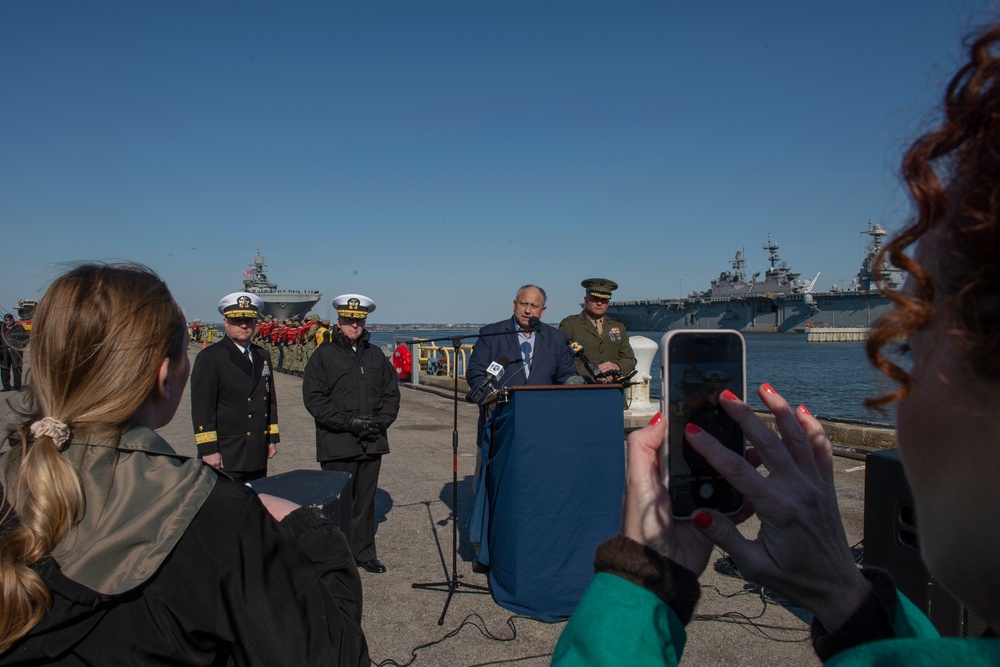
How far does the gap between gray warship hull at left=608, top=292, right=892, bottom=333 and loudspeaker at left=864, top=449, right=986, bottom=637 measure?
71.9 meters

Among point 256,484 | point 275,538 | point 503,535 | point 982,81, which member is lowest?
point 503,535

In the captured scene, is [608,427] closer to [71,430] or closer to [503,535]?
[503,535]

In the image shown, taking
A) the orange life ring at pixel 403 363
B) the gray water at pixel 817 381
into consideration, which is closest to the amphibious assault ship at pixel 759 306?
the gray water at pixel 817 381

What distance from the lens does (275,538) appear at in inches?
54.6

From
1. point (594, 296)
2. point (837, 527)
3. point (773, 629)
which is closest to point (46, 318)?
point (837, 527)

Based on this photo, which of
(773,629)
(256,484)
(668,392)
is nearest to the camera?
(668,392)

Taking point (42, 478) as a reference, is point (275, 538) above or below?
below

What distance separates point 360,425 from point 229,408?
95 cm

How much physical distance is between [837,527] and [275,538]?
108 centimetres

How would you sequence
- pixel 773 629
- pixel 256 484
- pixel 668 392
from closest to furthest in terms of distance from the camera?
pixel 668 392 < pixel 256 484 < pixel 773 629

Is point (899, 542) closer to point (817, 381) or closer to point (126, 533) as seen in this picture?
point (126, 533)

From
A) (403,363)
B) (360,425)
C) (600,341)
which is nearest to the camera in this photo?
(360,425)

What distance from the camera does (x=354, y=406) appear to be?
5129mm

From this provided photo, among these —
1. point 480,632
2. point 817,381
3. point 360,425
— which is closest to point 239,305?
point 360,425
